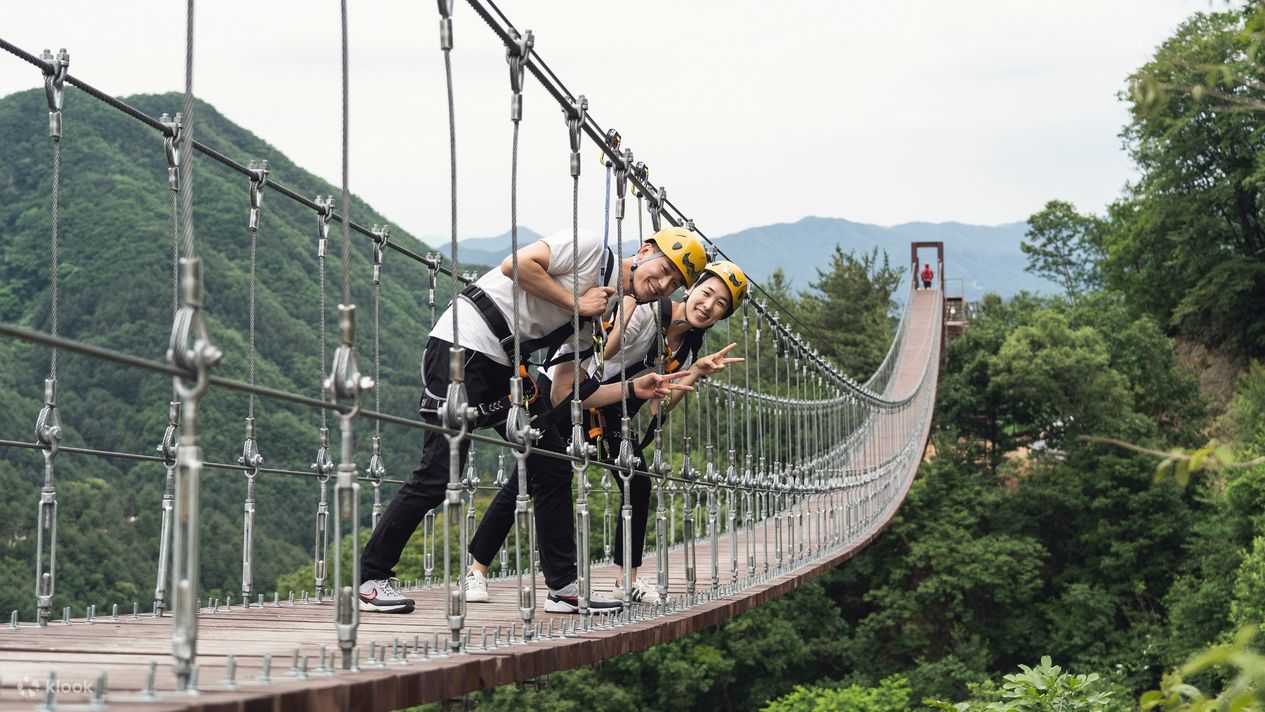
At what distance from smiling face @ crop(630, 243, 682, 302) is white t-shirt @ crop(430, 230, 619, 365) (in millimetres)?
169

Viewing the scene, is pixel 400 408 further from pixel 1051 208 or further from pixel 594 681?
pixel 1051 208

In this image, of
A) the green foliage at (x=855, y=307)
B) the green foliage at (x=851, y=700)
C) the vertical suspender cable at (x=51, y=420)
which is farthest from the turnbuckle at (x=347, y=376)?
the green foliage at (x=855, y=307)

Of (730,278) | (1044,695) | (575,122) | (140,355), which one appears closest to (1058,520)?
(140,355)

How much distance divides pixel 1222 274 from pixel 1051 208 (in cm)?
1852

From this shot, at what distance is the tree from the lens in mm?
46750

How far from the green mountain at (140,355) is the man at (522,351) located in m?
14.1

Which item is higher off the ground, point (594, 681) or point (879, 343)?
point (879, 343)

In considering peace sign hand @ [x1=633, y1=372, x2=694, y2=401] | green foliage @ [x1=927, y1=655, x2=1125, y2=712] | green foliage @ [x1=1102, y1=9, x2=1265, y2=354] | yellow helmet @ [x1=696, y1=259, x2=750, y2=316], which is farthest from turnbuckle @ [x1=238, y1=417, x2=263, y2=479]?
green foliage @ [x1=1102, y1=9, x2=1265, y2=354]

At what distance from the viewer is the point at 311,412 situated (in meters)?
28.0

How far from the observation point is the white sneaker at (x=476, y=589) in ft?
14.3

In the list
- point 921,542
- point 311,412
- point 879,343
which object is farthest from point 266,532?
point 879,343

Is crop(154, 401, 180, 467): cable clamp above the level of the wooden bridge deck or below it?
above

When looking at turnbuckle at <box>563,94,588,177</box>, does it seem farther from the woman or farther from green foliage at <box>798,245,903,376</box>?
green foliage at <box>798,245,903,376</box>

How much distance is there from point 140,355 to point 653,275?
24859 mm
